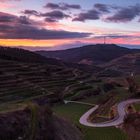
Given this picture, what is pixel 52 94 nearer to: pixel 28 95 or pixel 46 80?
pixel 28 95

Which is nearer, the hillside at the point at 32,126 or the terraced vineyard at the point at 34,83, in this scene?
the hillside at the point at 32,126

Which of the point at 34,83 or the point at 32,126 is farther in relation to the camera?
the point at 34,83

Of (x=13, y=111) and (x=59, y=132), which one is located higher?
(x=13, y=111)

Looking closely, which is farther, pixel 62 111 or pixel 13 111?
pixel 62 111

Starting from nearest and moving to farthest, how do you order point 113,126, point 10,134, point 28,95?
point 10,134, point 113,126, point 28,95

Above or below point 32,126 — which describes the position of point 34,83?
below

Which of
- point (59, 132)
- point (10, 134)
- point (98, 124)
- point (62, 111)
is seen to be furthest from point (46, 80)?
point (10, 134)

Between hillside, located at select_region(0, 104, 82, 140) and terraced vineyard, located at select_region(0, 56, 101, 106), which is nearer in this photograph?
hillside, located at select_region(0, 104, 82, 140)

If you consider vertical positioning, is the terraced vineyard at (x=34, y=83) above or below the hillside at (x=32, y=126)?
below

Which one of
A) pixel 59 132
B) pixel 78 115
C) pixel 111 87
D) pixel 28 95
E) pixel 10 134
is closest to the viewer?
pixel 10 134

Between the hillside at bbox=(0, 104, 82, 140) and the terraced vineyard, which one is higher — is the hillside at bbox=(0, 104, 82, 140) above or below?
above
